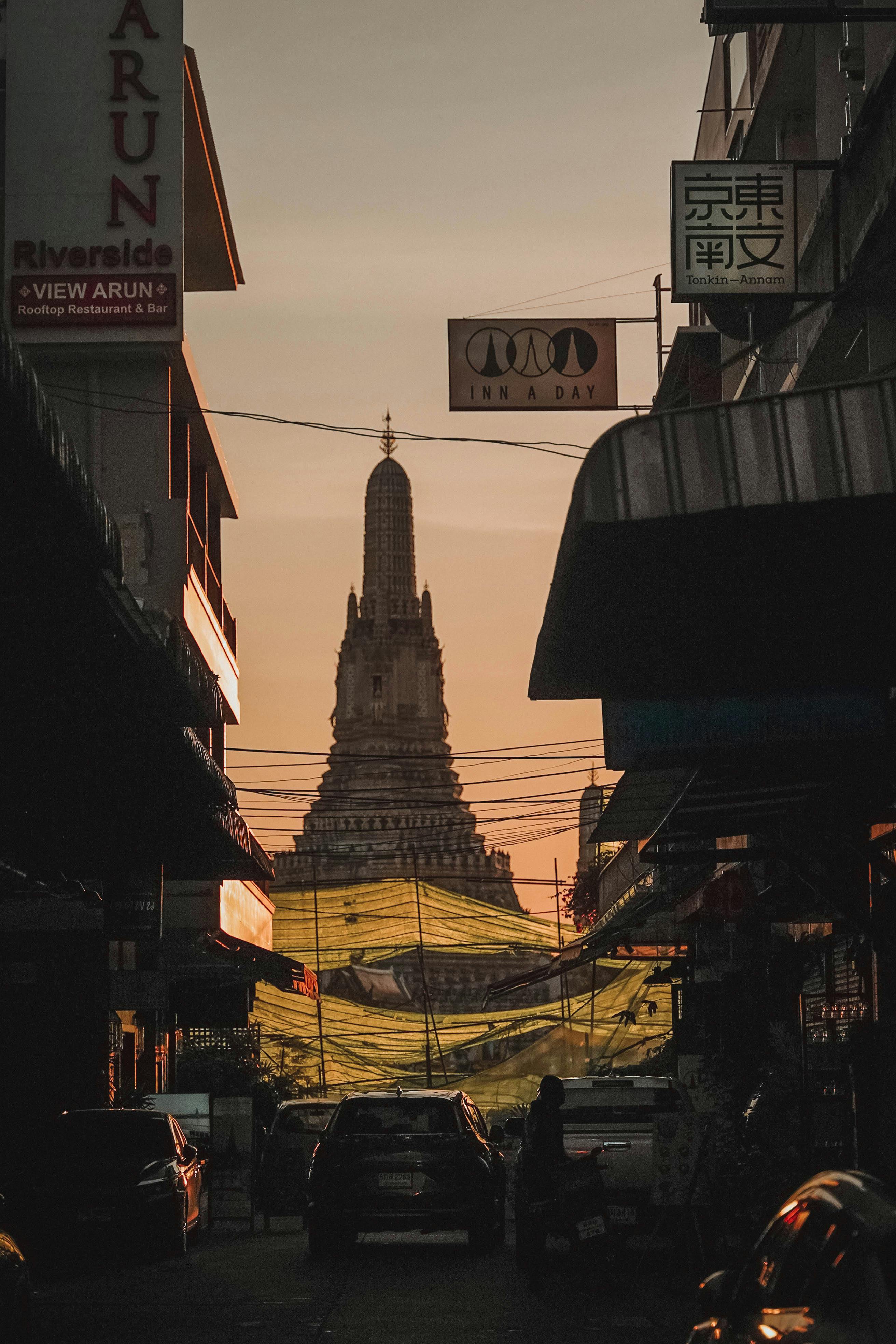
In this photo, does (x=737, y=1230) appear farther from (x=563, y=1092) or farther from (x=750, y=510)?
(x=750, y=510)

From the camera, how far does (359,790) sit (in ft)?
540

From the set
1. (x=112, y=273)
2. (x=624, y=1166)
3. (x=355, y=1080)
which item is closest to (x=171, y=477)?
(x=112, y=273)

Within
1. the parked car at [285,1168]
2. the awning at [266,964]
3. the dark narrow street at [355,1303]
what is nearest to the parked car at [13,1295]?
the dark narrow street at [355,1303]

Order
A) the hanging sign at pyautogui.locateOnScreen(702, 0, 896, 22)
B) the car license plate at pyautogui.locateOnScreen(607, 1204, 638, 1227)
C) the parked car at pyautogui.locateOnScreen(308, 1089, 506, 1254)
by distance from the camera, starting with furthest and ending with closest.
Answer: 1. the parked car at pyautogui.locateOnScreen(308, 1089, 506, 1254)
2. the car license plate at pyautogui.locateOnScreen(607, 1204, 638, 1227)
3. the hanging sign at pyautogui.locateOnScreen(702, 0, 896, 22)

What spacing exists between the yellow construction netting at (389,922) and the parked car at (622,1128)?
6512 centimetres

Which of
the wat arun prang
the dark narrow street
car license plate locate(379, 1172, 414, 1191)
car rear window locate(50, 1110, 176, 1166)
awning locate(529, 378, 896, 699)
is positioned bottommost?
the dark narrow street

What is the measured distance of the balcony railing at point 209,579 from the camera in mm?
35781

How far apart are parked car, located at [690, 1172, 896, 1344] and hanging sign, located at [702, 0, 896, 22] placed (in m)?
10.7

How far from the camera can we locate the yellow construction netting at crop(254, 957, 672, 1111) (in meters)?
54.8

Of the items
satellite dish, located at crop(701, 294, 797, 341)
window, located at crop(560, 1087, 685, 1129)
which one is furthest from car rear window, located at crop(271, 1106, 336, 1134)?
satellite dish, located at crop(701, 294, 797, 341)

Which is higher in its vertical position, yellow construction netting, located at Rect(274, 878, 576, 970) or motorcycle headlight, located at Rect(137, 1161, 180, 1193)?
yellow construction netting, located at Rect(274, 878, 576, 970)

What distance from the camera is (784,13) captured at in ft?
49.9

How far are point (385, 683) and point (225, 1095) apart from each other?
141 metres

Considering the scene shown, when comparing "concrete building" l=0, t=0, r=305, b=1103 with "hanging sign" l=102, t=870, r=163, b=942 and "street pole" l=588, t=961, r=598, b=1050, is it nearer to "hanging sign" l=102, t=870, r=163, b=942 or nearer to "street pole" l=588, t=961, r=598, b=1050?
"hanging sign" l=102, t=870, r=163, b=942
